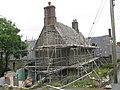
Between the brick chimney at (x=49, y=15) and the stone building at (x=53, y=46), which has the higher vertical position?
the brick chimney at (x=49, y=15)

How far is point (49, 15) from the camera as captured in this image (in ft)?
93.9

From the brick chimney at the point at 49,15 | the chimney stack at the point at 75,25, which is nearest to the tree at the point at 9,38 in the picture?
the brick chimney at the point at 49,15

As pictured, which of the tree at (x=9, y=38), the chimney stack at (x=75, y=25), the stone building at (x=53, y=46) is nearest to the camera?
the stone building at (x=53, y=46)

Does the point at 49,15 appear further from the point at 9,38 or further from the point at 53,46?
the point at 9,38

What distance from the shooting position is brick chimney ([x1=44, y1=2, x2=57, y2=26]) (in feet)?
93.4

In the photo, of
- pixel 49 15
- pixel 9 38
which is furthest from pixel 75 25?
pixel 9 38

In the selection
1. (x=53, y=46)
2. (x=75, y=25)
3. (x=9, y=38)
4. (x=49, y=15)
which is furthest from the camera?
(x=75, y=25)

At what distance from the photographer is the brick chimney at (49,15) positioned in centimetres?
2847

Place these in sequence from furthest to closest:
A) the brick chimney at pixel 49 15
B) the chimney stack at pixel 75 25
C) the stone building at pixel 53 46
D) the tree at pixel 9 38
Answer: the chimney stack at pixel 75 25 < the tree at pixel 9 38 < the brick chimney at pixel 49 15 < the stone building at pixel 53 46

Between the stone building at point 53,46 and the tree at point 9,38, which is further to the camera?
the tree at point 9,38

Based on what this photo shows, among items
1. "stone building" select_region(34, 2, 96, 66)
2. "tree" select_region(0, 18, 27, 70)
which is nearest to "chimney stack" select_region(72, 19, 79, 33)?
"stone building" select_region(34, 2, 96, 66)

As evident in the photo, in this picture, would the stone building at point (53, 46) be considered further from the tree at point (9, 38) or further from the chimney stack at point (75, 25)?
the chimney stack at point (75, 25)

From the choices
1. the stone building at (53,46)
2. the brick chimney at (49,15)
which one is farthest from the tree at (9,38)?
the brick chimney at (49,15)

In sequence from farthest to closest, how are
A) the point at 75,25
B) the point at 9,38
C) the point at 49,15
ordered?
the point at 75,25
the point at 9,38
the point at 49,15
